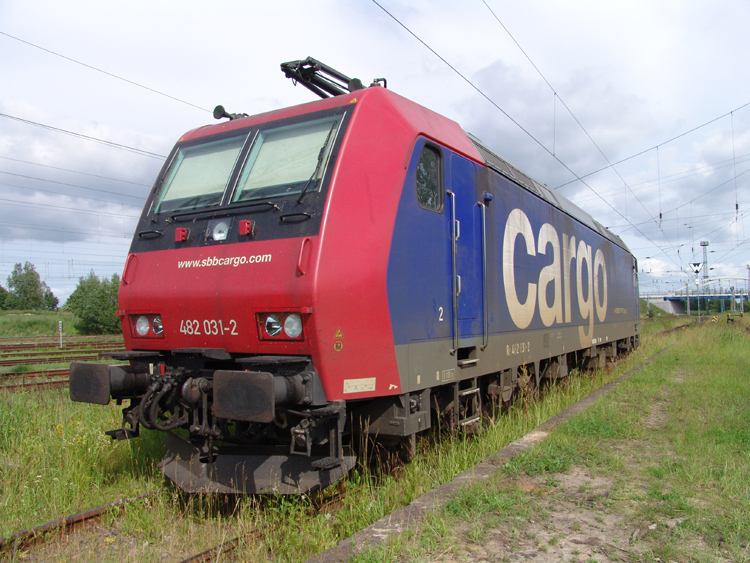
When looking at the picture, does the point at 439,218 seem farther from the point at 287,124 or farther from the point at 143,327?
the point at 143,327

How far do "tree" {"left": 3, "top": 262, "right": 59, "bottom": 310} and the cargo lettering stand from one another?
80.3 m

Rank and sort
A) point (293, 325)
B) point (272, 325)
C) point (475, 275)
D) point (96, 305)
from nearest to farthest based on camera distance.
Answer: point (293, 325) → point (272, 325) → point (475, 275) → point (96, 305)

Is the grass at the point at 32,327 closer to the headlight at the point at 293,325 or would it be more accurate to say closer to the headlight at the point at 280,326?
the headlight at the point at 280,326

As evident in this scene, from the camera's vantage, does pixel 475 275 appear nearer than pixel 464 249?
No

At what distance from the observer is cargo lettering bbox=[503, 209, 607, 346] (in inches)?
270

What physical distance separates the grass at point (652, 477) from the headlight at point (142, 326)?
9.08ft

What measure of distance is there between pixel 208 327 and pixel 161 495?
1586mm

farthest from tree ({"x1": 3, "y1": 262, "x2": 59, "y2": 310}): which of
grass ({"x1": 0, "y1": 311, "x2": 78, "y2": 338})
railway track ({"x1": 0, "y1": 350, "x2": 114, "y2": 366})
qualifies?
railway track ({"x1": 0, "y1": 350, "x2": 114, "y2": 366})

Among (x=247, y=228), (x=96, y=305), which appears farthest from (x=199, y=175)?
(x=96, y=305)

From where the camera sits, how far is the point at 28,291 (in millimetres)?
80062

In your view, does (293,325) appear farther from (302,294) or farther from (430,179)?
(430,179)

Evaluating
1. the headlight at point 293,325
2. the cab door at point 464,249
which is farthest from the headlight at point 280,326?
the cab door at point 464,249

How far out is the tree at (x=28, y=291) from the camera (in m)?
76.4

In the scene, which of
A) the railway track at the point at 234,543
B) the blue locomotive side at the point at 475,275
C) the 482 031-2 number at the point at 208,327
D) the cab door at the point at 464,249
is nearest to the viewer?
the railway track at the point at 234,543
